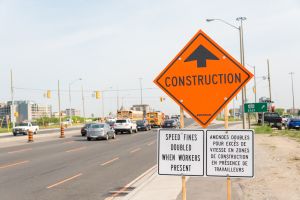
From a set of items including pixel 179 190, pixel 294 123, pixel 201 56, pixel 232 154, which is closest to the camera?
pixel 232 154

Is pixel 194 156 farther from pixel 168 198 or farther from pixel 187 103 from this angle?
pixel 168 198

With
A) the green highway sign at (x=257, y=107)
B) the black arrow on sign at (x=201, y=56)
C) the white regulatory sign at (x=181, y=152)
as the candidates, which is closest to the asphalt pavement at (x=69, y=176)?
the white regulatory sign at (x=181, y=152)

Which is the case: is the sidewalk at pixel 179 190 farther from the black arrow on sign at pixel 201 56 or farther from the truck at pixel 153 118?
the truck at pixel 153 118

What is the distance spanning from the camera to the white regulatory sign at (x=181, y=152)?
572 cm

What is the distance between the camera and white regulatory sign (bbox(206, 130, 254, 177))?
5621mm

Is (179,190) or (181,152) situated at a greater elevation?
(181,152)

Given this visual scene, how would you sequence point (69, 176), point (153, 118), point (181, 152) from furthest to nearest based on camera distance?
point (153, 118) → point (69, 176) → point (181, 152)

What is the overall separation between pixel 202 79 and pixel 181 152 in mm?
Answer: 1071

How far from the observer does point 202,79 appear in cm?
589

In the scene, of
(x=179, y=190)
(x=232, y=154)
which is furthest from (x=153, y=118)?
(x=232, y=154)

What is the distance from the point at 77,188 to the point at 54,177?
2623 millimetres

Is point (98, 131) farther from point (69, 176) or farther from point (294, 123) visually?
point (294, 123)

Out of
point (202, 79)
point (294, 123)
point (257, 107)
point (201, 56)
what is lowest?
point (294, 123)

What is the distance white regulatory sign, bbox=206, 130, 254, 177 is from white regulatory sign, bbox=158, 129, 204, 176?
0.15 meters
